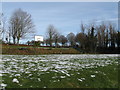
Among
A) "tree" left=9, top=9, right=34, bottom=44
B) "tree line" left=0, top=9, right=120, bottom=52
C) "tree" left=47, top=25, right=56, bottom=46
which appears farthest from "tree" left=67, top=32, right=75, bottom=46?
"tree" left=9, top=9, right=34, bottom=44

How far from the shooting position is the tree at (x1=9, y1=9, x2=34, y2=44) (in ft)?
150

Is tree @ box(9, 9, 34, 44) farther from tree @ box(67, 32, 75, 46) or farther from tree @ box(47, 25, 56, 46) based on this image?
tree @ box(67, 32, 75, 46)

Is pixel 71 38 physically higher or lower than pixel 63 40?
higher

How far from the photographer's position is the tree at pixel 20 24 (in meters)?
45.9

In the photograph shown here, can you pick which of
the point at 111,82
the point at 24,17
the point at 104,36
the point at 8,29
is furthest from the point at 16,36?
the point at 111,82

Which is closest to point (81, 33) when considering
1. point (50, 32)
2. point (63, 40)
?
point (50, 32)

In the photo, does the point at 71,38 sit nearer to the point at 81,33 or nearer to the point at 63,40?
the point at 63,40

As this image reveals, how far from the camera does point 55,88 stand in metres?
5.71

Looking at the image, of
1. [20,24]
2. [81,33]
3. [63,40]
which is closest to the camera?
[20,24]

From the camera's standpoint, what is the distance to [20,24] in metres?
46.1

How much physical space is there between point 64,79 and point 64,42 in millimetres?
79975

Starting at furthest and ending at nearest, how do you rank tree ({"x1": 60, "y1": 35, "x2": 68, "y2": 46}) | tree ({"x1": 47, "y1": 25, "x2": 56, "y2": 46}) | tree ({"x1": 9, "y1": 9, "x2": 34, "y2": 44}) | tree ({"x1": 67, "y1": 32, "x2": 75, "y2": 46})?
tree ({"x1": 67, "y1": 32, "x2": 75, "y2": 46})
tree ({"x1": 60, "y1": 35, "x2": 68, "y2": 46})
tree ({"x1": 47, "y1": 25, "x2": 56, "y2": 46})
tree ({"x1": 9, "y1": 9, "x2": 34, "y2": 44})

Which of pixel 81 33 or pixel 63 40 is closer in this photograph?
pixel 81 33

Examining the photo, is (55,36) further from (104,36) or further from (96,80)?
(96,80)
